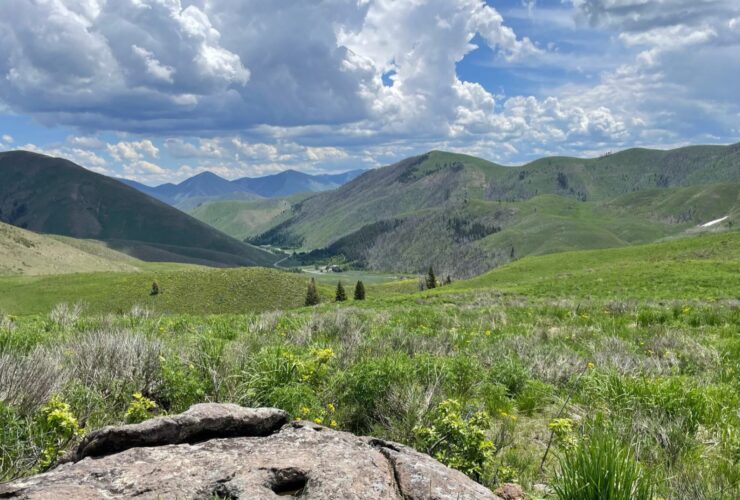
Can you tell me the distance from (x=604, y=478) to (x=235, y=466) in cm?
270

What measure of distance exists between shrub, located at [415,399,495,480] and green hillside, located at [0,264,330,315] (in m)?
93.0

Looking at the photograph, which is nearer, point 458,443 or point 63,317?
point 458,443

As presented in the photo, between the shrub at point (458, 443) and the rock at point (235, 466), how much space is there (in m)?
0.95

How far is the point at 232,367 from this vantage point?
671 centimetres

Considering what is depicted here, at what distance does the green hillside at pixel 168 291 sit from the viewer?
316ft

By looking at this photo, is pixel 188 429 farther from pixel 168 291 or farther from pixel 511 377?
pixel 168 291

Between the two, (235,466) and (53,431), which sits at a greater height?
(235,466)

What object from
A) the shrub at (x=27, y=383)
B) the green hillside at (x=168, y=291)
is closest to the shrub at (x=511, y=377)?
the shrub at (x=27, y=383)

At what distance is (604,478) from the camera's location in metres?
2.98

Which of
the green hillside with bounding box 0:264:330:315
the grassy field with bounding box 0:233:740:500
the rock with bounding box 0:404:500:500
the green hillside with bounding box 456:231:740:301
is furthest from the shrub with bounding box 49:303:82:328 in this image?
the green hillside with bounding box 0:264:330:315

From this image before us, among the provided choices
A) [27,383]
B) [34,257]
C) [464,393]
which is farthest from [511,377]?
[34,257]

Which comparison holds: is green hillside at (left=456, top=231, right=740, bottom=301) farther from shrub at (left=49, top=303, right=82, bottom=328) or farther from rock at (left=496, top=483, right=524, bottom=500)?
shrub at (left=49, top=303, right=82, bottom=328)

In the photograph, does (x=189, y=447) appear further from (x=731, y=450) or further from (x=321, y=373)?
(x=731, y=450)

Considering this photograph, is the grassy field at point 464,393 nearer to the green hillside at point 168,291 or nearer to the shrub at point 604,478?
the shrub at point 604,478
